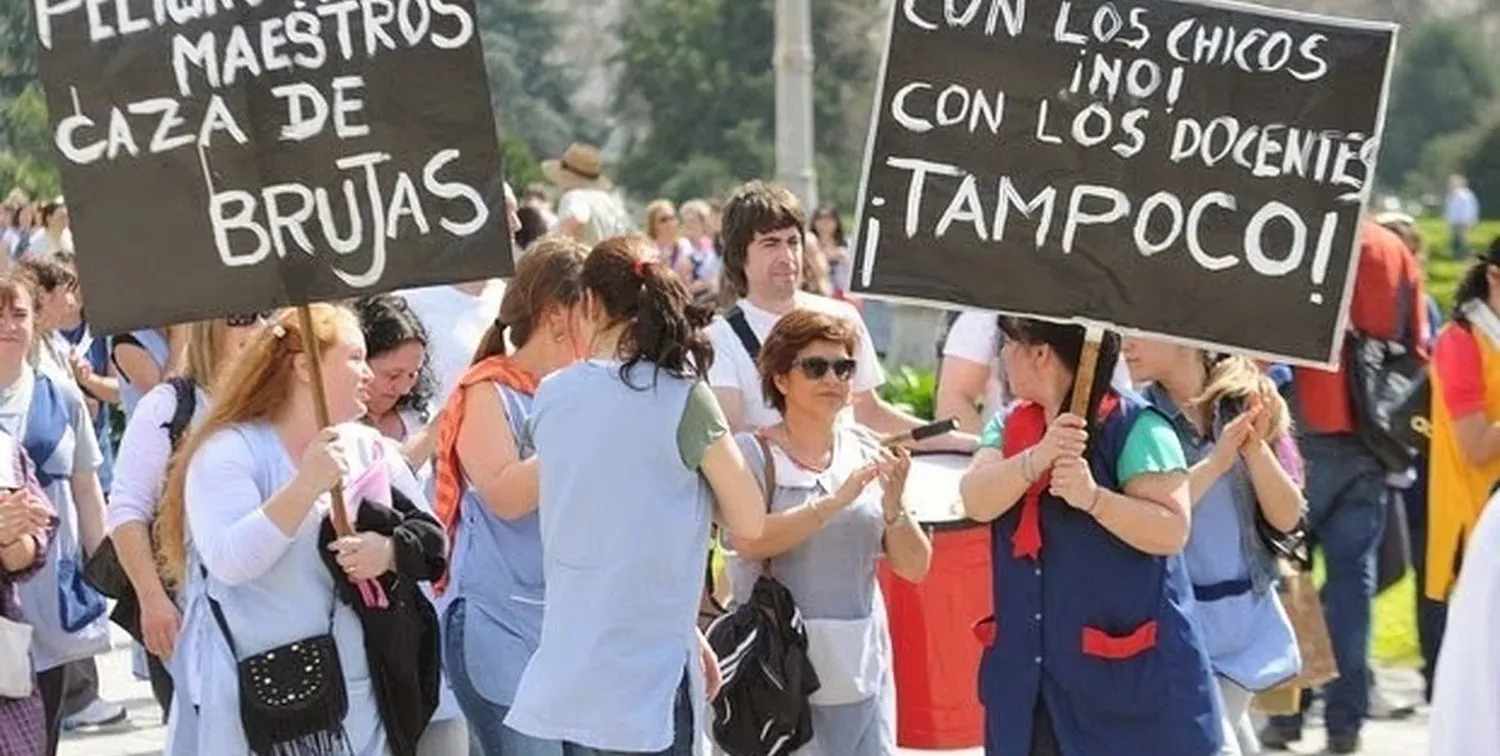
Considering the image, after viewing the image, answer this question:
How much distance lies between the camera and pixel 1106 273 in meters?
6.05

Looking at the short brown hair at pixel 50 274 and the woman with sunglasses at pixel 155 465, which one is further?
the short brown hair at pixel 50 274

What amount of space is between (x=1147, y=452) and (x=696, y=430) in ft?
2.92

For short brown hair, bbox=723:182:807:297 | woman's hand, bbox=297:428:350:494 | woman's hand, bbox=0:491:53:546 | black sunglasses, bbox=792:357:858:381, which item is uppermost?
short brown hair, bbox=723:182:807:297

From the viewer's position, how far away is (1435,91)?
7094cm

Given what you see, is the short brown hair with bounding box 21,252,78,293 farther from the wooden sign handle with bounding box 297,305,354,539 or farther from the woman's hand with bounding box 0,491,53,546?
the wooden sign handle with bounding box 297,305,354,539

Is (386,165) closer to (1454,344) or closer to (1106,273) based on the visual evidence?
(1106,273)

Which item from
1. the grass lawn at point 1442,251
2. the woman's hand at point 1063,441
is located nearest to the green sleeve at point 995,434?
the woman's hand at point 1063,441

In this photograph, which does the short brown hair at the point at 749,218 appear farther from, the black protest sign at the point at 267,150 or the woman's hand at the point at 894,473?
the black protest sign at the point at 267,150

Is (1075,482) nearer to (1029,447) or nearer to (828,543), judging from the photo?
(1029,447)

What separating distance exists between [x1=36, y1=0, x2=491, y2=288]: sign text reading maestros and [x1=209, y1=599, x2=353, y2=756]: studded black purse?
751mm

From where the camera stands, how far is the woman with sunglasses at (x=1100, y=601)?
19.5 ft

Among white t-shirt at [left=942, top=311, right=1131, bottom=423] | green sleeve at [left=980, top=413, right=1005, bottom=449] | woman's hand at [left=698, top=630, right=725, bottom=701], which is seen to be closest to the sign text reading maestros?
woman's hand at [left=698, top=630, right=725, bottom=701]

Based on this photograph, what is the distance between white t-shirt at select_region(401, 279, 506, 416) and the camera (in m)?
8.12

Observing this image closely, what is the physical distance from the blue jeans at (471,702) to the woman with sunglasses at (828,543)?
0.66 metres
